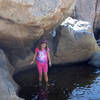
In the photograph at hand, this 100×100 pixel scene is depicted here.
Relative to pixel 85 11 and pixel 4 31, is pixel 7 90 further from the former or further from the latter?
pixel 85 11

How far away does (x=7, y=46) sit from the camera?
8.35m

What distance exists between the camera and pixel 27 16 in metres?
6.65

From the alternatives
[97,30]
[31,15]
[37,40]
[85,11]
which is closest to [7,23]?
[31,15]

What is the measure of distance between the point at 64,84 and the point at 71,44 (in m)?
2.66

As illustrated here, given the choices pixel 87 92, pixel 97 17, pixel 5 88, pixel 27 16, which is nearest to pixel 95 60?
pixel 87 92

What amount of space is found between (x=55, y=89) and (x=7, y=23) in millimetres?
2647

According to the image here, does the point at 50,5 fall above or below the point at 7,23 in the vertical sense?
above

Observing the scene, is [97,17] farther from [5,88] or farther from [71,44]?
[5,88]

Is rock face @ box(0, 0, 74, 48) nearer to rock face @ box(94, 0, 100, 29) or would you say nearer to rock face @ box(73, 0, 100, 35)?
rock face @ box(73, 0, 100, 35)

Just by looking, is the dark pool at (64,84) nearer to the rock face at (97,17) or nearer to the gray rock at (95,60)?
the gray rock at (95,60)

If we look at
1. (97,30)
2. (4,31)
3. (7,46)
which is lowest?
(97,30)

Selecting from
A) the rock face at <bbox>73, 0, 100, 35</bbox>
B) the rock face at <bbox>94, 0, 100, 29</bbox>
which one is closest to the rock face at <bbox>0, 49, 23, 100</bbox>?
the rock face at <bbox>73, 0, 100, 35</bbox>

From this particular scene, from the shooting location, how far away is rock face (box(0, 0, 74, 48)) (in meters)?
6.44

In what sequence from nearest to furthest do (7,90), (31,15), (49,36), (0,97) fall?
(0,97)
(7,90)
(31,15)
(49,36)
